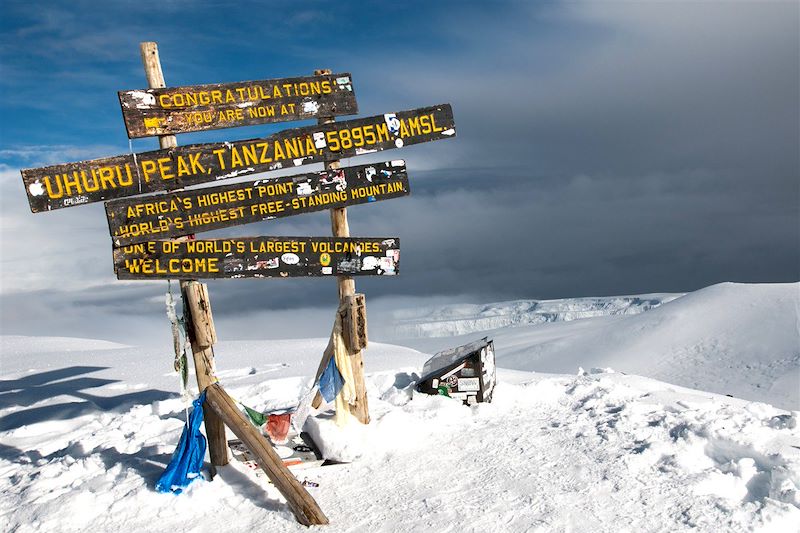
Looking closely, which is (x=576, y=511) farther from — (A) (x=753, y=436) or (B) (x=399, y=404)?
(B) (x=399, y=404)

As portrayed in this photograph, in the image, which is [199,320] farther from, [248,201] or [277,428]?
[277,428]

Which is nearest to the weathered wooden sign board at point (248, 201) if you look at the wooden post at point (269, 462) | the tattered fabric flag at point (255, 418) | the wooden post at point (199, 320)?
the wooden post at point (199, 320)

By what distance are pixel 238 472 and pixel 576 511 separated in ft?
9.60

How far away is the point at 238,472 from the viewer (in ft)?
19.9

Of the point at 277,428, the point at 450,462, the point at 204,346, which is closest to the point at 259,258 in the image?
the point at 204,346

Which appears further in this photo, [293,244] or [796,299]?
[796,299]

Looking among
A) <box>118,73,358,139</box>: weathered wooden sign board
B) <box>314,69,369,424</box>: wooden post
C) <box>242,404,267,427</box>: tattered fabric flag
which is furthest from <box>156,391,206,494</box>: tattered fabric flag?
<box>118,73,358,139</box>: weathered wooden sign board

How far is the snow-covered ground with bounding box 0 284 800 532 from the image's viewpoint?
197 inches

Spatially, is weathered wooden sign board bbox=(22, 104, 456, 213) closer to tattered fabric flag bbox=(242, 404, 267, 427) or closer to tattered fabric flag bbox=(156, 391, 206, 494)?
tattered fabric flag bbox=(156, 391, 206, 494)

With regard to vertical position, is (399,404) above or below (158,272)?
below

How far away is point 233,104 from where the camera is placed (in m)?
6.44

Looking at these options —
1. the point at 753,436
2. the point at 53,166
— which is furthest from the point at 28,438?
the point at 753,436

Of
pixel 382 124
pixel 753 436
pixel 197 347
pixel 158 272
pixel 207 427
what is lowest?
pixel 753 436

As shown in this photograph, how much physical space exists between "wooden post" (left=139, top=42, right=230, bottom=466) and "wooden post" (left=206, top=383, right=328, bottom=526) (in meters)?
0.15
